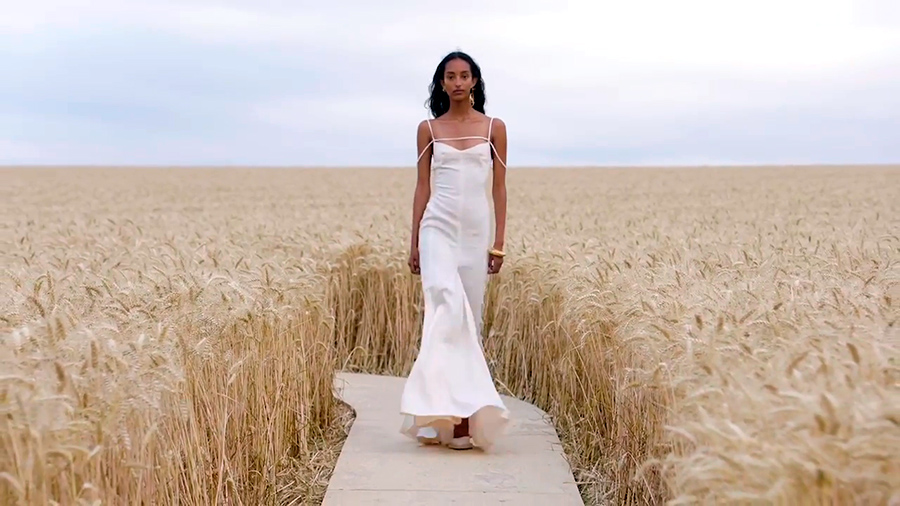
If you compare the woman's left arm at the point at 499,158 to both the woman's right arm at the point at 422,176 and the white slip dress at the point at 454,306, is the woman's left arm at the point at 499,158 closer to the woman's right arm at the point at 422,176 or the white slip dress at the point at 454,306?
the white slip dress at the point at 454,306

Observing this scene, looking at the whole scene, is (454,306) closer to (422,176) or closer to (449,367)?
(449,367)

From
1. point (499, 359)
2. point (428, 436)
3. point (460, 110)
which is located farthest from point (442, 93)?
point (499, 359)

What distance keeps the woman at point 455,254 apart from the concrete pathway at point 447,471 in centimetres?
15

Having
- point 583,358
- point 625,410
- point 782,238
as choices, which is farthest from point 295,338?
point 782,238

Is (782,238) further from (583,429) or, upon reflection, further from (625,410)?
(625,410)

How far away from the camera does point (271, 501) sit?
4.53 metres

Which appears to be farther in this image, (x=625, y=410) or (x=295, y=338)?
(x=295, y=338)

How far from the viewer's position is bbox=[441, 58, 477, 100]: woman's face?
4977 mm

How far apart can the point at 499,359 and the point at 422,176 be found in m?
2.21

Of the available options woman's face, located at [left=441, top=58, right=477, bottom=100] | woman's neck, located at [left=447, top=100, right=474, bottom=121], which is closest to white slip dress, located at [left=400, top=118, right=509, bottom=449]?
woman's neck, located at [left=447, top=100, right=474, bottom=121]

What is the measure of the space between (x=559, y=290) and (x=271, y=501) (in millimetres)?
2193

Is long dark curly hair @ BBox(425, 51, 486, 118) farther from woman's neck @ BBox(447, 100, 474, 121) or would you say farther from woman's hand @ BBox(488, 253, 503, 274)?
woman's hand @ BBox(488, 253, 503, 274)

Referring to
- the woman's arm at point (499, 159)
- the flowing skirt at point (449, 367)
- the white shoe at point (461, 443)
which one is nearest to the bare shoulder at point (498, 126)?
the woman's arm at point (499, 159)

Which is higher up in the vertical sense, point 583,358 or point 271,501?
point 583,358
